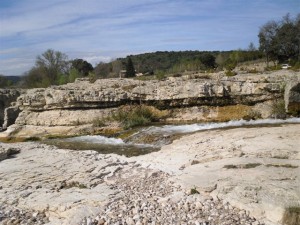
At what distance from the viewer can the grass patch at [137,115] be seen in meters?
23.2

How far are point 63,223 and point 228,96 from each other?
56.5ft

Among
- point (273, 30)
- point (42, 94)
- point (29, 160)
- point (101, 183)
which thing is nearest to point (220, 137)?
point (101, 183)

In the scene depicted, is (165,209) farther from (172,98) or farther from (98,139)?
(172,98)

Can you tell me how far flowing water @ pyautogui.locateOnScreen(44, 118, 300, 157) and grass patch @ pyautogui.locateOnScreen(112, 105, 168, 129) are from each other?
198cm

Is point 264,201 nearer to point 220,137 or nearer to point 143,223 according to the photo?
point 143,223

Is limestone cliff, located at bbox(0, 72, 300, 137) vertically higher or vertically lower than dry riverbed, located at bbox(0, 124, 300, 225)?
higher

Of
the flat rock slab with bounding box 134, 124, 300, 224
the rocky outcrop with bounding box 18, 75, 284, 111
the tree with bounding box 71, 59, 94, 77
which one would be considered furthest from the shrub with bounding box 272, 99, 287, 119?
the tree with bounding box 71, 59, 94, 77

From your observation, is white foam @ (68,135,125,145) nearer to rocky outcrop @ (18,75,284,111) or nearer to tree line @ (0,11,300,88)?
rocky outcrop @ (18,75,284,111)

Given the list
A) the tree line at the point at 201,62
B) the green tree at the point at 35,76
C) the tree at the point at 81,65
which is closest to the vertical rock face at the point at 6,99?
the tree line at the point at 201,62

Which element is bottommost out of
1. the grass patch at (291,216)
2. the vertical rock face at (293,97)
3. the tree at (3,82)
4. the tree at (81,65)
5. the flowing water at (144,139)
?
the flowing water at (144,139)

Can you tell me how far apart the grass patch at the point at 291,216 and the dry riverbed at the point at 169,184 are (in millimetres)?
121

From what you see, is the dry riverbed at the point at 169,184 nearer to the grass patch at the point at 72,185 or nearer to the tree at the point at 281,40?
the grass patch at the point at 72,185

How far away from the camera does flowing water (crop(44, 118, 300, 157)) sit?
56.2 ft

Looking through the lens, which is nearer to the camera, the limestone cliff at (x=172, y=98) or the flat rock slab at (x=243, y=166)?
the flat rock slab at (x=243, y=166)
